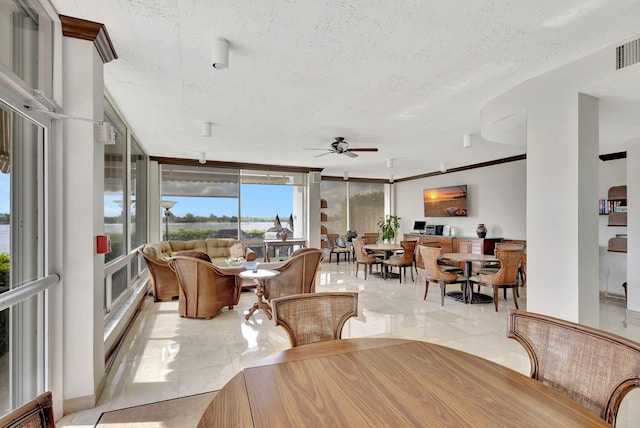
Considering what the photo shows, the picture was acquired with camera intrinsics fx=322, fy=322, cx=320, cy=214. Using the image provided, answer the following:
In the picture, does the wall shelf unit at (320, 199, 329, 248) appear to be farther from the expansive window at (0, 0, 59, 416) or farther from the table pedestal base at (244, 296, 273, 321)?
the expansive window at (0, 0, 59, 416)

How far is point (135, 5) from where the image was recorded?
191 cm

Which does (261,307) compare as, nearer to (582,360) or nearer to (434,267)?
(434,267)

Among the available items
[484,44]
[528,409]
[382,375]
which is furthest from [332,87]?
[528,409]

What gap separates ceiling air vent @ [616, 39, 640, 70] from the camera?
7.30ft

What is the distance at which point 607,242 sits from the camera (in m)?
5.38

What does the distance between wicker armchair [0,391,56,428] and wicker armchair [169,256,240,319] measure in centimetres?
320

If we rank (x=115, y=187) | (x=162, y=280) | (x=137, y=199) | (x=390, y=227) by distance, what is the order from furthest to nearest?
(x=390, y=227)
(x=137, y=199)
(x=162, y=280)
(x=115, y=187)

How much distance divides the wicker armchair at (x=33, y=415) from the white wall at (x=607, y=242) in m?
6.87

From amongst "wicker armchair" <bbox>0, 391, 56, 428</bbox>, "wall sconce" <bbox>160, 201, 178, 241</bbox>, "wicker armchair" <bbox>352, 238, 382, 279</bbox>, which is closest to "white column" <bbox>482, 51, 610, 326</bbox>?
"wicker armchair" <bbox>0, 391, 56, 428</bbox>

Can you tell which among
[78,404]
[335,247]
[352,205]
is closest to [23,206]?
[78,404]

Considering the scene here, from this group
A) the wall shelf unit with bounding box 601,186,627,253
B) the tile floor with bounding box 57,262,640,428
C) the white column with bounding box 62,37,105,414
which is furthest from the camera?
the wall shelf unit with bounding box 601,186,627,253

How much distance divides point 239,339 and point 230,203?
183 inches

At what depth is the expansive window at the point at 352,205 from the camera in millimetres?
9812

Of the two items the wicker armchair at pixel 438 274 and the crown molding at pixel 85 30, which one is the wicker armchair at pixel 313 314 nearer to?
the crown molding at pixel 85 30
